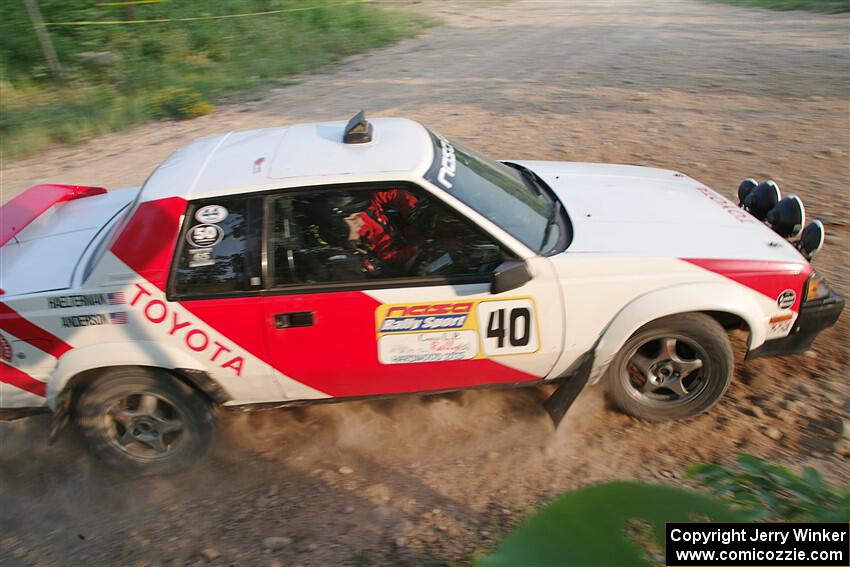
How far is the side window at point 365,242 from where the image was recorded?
127 inches

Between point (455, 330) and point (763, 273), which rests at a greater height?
point (763, 273)

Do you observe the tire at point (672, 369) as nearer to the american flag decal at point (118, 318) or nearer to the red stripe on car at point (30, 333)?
the american flag decal at point (118, 318)

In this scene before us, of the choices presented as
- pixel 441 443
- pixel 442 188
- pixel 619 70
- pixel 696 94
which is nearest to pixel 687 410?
pixel 441 443

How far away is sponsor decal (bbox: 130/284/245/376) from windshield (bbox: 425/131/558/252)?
135 cm

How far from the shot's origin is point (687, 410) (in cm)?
361

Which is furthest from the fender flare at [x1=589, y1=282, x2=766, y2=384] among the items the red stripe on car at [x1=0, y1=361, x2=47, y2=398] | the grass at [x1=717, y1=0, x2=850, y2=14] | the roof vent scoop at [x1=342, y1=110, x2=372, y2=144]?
the grass at [x1=717, y1=0, x2=850, y2=14]

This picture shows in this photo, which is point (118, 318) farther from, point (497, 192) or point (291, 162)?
point (497, 192)

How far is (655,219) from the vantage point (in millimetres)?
3605

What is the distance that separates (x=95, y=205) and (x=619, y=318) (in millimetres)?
3339

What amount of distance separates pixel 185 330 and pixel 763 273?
2.93 metres

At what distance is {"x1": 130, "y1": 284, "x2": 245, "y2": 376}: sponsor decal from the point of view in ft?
10.5

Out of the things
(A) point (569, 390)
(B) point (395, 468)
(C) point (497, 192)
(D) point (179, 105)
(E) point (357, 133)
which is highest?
(E) point (357, 133)

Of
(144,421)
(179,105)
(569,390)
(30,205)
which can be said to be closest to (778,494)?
(569,390)

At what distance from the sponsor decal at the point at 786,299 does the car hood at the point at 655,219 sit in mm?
172
